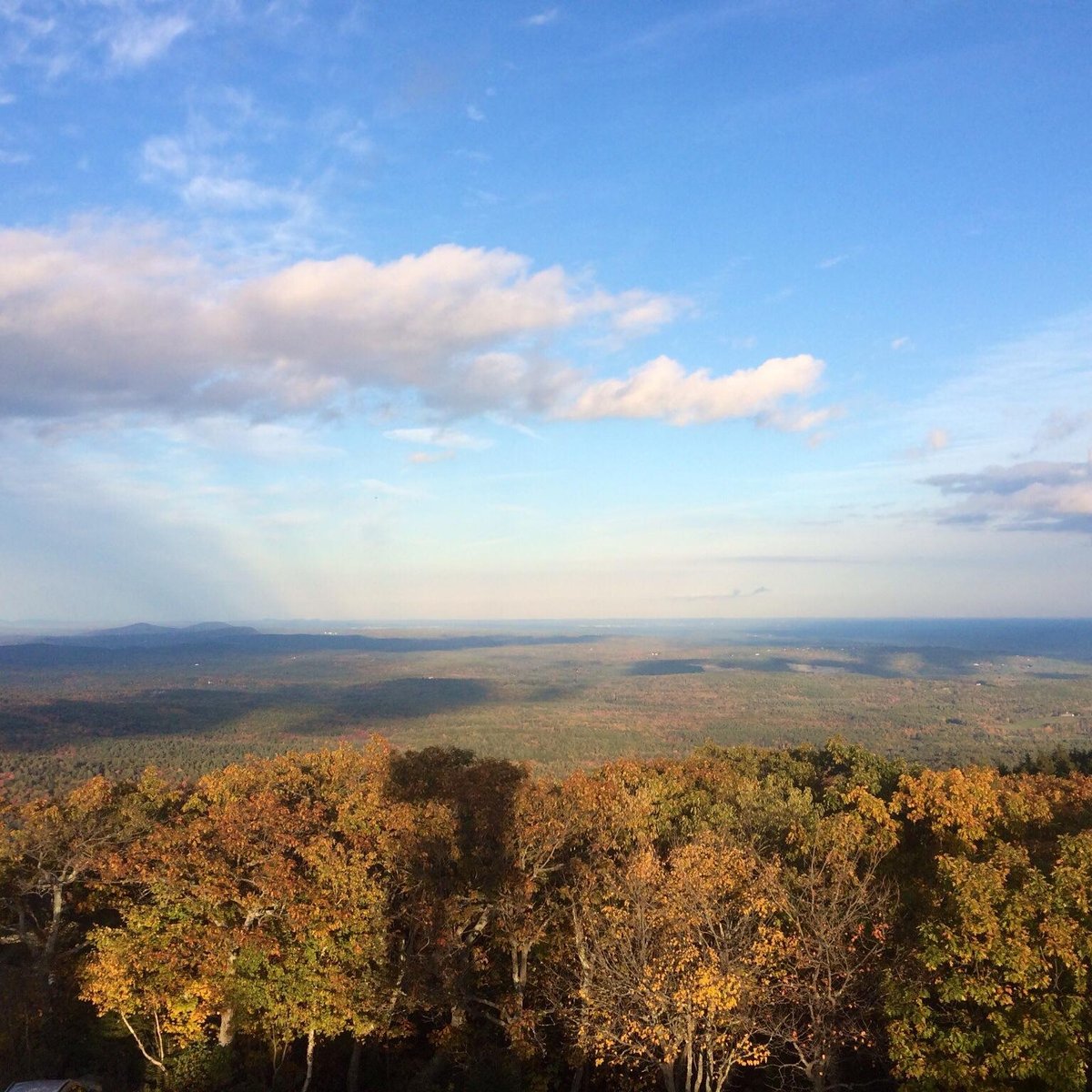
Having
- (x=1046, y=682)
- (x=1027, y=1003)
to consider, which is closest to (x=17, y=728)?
(x=1027, y=1003)

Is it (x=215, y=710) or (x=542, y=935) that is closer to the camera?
(x=542, y=935)

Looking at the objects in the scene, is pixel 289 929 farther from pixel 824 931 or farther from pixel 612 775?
pixel 612 775

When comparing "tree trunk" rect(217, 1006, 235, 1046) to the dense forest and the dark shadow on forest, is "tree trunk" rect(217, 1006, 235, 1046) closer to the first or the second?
the dense forest

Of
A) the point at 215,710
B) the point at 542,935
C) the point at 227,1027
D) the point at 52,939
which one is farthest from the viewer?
the point at 215,710

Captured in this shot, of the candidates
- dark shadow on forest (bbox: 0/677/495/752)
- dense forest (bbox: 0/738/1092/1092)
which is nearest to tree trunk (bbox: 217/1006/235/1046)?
dense forest (bbox: 0/738/1092/1092)

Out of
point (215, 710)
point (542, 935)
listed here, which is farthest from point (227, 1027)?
point (215, 710)

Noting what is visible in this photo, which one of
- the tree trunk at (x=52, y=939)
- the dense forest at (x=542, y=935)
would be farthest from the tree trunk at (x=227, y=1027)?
the tree trunk at (x=52, y=939)

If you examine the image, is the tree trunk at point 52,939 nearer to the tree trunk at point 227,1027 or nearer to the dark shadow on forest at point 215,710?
the tree trunk at point 227,1027

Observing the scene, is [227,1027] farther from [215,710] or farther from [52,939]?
[215,710]
